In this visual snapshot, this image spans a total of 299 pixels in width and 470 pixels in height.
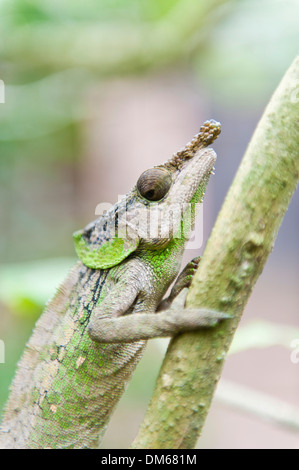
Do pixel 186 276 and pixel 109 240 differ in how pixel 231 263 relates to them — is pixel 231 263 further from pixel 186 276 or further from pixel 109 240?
pixel 109 240

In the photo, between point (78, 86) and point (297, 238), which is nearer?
point (78, 86)

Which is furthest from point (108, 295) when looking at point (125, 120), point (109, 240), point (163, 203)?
point (125, 120)

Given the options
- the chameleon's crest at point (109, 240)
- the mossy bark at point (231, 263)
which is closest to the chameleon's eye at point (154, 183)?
the chameleon's crest at point (109, 240)

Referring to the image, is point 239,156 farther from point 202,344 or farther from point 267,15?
point 202,344

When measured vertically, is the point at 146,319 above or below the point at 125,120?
below

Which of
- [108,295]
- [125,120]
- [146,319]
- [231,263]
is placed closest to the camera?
[231,263]

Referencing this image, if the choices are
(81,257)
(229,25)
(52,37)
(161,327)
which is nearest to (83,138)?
(52,37)
